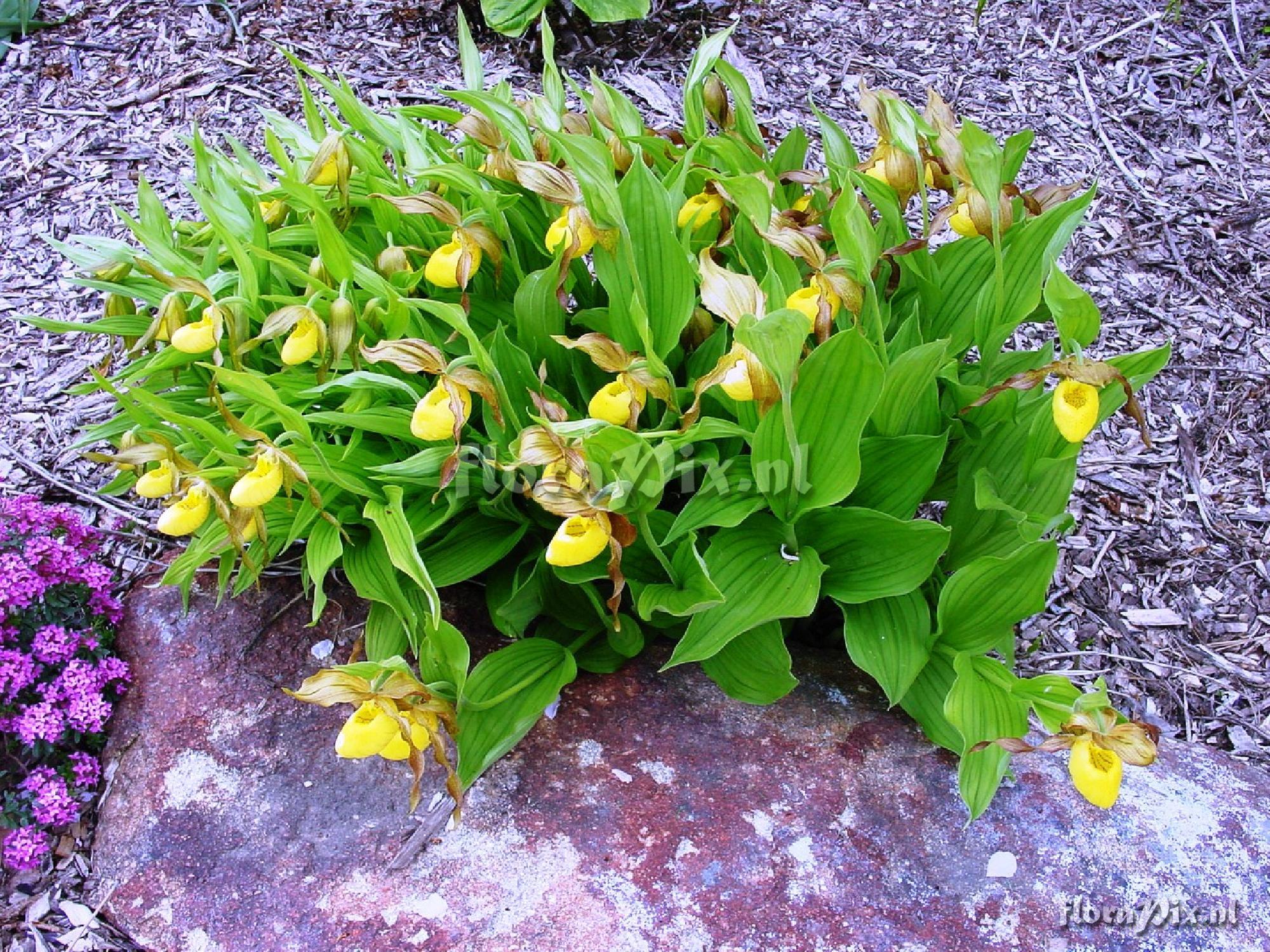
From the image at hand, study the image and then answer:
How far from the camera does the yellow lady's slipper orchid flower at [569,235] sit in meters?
1.48

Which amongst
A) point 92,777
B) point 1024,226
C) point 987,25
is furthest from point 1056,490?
point 987,25

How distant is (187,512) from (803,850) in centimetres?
100

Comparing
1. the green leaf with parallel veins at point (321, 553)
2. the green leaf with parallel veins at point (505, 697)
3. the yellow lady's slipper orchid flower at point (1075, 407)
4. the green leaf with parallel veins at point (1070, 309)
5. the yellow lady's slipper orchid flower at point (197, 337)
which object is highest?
the yellow lady's slipper orchid flower at point (197, 337)

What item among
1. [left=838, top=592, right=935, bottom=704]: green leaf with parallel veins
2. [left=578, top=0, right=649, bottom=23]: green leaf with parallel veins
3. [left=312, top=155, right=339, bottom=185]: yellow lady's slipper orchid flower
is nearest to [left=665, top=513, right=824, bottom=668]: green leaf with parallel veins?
[left=838, top=592, right=935, bottom=704]: green leaf with parallel veins

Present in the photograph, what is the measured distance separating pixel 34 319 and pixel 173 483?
1.79ft

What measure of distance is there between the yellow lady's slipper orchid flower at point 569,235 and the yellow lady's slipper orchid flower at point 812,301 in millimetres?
300

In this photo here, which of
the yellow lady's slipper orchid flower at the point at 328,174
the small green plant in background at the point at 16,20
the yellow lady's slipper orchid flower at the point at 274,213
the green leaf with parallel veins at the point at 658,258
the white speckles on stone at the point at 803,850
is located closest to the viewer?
the white speckles on stone at the point at 803,850

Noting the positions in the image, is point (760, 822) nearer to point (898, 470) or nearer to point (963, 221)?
point (898, 470)

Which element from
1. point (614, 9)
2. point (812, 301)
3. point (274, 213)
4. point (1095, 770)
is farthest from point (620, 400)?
point (614, 9)

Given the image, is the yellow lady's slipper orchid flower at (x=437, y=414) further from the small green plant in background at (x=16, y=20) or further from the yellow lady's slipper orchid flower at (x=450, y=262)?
the small green plant in background at (x=16, y=20)

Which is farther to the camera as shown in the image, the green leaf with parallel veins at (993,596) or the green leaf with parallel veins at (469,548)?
the green leaf with parallel veins at (469,548)

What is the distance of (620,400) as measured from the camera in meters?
1.44

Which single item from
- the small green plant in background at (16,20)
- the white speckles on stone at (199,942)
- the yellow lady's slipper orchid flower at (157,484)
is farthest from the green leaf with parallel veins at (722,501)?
the small green plant in background at (16,20)

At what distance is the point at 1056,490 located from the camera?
1.56 metres
